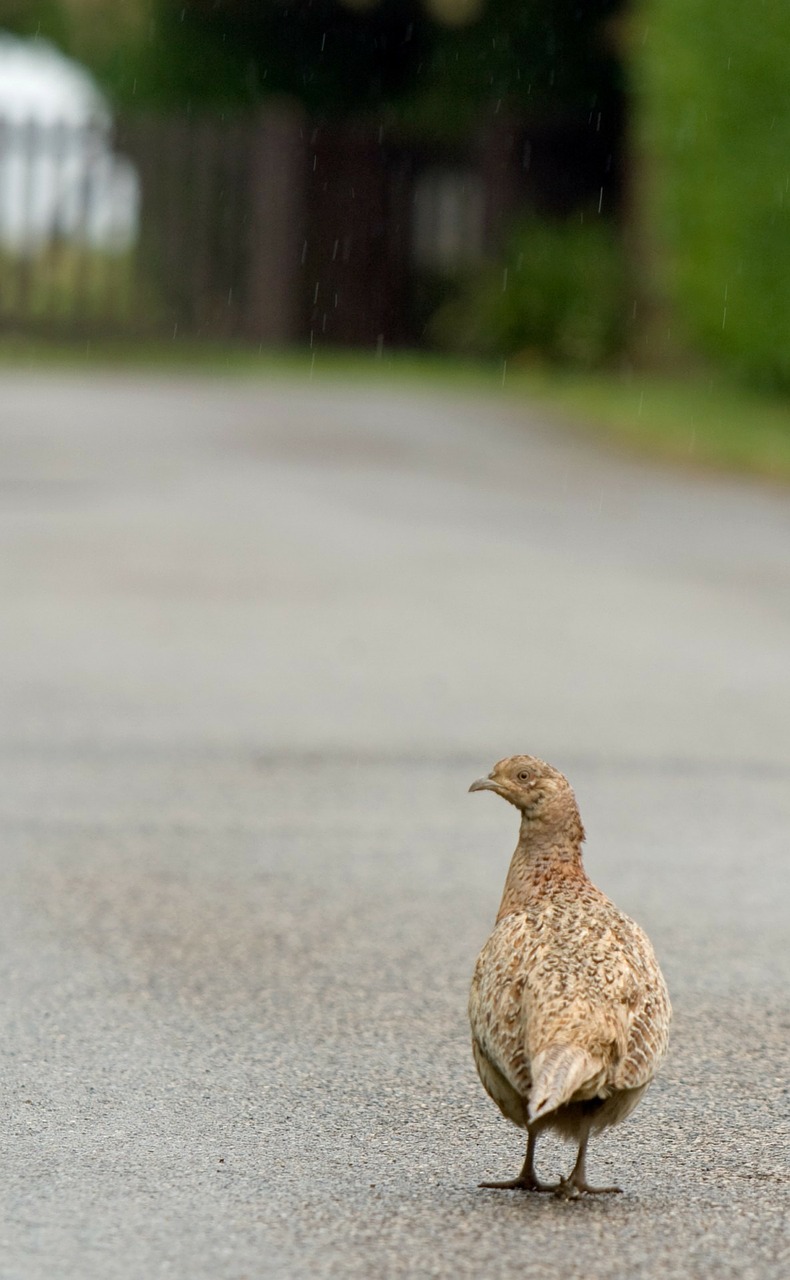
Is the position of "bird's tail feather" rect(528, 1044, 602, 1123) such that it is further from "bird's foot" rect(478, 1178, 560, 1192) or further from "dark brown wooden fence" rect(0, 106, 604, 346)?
"dark brown wooden fence" rect(0, 106, 604, 346)

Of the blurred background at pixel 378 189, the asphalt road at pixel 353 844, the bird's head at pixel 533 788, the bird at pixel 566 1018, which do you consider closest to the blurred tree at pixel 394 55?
the blurred background at pixel 378 189

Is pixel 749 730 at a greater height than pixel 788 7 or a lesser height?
lesser

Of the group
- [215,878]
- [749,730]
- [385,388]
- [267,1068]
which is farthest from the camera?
[385,388]

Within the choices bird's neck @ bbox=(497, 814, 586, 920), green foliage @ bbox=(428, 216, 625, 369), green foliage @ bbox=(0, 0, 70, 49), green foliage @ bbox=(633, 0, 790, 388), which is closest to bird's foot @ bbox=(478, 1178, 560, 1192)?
bird's neck @ bbox=(497, 814, 586, 920)

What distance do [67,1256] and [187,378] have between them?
16.7 metres

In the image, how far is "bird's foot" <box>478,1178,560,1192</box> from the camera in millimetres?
3658

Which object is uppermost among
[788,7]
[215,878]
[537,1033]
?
[788,7]

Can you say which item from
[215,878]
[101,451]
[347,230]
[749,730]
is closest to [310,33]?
[347,230]

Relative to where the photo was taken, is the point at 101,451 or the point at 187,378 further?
the point at 187,378

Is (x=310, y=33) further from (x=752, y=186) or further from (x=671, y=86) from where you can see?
(x=752, y=186)

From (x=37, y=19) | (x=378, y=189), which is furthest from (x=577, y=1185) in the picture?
(x=37, y=19)

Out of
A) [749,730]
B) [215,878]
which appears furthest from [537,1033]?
[749,730]

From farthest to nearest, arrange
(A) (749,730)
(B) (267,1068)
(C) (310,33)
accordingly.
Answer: (C) (310,33) → (A) (749,730) → (B) (267,1068)

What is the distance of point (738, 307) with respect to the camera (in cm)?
1652
